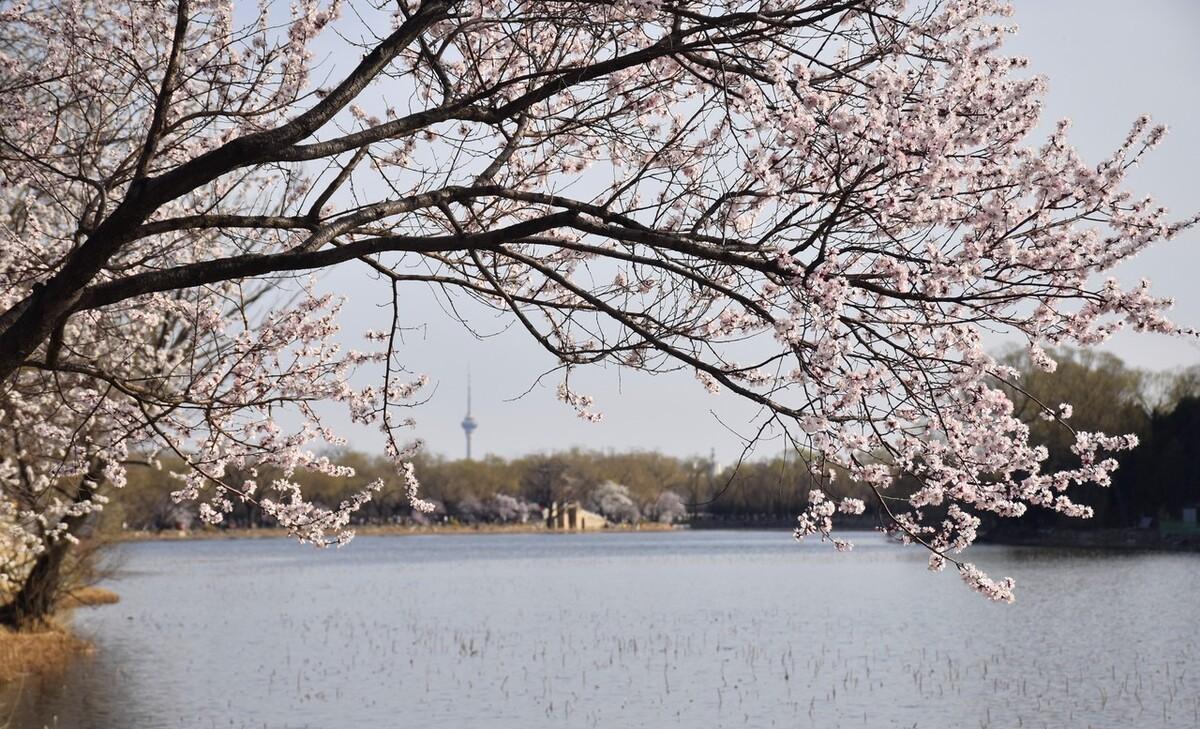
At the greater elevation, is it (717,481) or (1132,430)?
(717,481)

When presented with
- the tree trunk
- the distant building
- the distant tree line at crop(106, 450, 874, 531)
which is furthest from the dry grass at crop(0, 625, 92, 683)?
the distant building

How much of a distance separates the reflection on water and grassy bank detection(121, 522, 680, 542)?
71.9 meters

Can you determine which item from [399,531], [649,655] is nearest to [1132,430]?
[649,655]

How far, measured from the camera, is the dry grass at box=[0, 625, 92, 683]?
21750mm

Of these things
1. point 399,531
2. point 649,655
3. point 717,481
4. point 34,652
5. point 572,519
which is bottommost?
point 649,655

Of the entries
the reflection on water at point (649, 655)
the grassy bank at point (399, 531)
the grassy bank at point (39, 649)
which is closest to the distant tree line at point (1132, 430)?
the reflection on water at point (649, 655)

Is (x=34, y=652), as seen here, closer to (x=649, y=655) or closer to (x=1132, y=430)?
(x=649, y=655)

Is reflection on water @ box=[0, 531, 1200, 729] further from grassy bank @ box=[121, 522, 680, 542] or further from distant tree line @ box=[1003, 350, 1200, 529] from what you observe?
grassy bank @ box=[121, 522, 680, 542]

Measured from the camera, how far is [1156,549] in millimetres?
62000

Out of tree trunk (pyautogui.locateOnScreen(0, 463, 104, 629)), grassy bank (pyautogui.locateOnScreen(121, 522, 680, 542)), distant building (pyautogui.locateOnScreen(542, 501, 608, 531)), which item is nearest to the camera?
tree trunk (pyautogui.locateOnScreen(0, 463, 104, 629))

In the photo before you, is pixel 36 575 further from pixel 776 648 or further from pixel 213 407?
pixel 213 407

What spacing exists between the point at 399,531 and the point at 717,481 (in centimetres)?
5147

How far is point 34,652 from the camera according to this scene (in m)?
22.8


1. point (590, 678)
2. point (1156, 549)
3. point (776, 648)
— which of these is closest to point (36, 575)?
point (590, 678)
